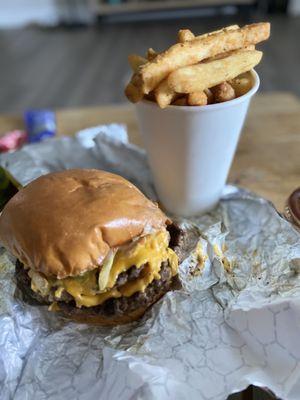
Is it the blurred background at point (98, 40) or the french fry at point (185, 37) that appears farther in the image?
the blurred background at point (98, 40)

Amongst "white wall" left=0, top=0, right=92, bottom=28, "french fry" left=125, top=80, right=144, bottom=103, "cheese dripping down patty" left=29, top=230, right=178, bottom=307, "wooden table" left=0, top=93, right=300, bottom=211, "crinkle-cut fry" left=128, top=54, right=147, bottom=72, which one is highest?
"crinkle-cut fry" left=128, top=54, right=147, bottom=72

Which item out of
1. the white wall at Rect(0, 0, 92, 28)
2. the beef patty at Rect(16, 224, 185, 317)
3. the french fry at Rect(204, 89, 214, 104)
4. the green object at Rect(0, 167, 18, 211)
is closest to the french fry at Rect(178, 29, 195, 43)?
Result: the french fry at Rect(204, 89, 214, 104)

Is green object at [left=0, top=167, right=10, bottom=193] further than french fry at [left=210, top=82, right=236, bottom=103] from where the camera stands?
Yes

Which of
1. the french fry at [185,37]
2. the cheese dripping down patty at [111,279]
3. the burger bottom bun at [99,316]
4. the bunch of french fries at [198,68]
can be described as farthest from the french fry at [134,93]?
the burger bottom bun at [99,316]

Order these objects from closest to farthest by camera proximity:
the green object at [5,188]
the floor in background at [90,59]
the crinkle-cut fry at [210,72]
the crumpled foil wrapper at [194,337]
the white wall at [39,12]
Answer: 1. the crumpled foil wrapper at [194,337]
2. the crinkle-cut fry at [210,72]
3. the green object at [5,188]
4. the floor in background at [90,59]
5. the white wall at [39,12]

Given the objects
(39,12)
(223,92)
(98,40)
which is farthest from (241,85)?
(39,12)

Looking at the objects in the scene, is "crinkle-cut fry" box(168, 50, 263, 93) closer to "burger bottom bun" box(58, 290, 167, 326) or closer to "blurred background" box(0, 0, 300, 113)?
"burger bottom bun" box(58, 290, 167, 326)

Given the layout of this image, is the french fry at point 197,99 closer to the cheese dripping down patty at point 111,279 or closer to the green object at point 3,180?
the cheese dripping down patty at point 111,279

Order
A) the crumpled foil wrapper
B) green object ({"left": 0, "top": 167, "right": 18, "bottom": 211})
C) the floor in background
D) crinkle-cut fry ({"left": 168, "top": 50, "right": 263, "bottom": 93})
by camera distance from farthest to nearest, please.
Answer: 1. the floor in background
2. green object ({"left": 0, "top": 167, "right": 18, "bottom": 211})
3. crinkle-cut fry ({"left": 168, "top": 50, "right": 263, "bottom": 93})
4. the crumpled foil wrapper
